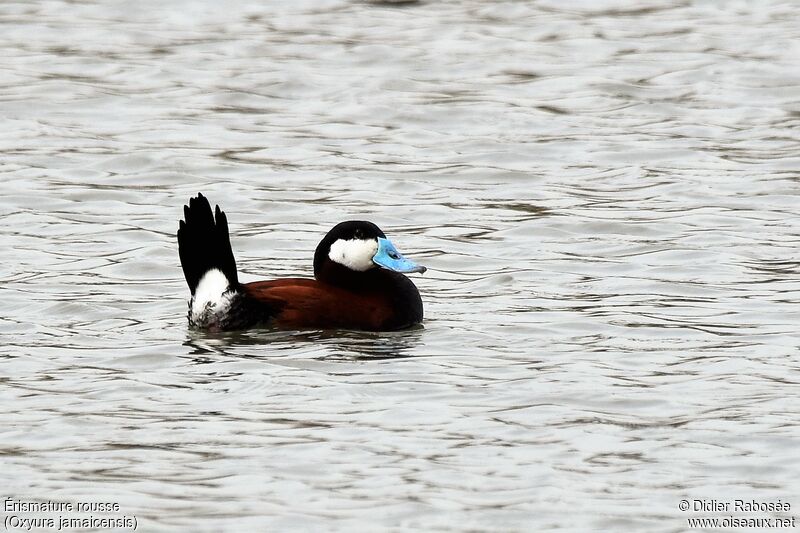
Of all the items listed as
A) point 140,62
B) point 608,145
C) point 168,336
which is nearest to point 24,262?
point 168,336

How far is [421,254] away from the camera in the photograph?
10.6m

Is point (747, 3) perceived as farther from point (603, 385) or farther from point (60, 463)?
point (60, 463)

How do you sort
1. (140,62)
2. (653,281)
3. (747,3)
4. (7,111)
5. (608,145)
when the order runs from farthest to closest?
(747,3) → (140,62) → (7,111) → (608,145) → (653,281)

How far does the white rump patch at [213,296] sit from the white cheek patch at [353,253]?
619 millimetres

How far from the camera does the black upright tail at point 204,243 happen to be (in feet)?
27.1

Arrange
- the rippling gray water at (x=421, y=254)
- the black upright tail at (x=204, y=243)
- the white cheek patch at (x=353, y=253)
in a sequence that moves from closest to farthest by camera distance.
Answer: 1. the rippling gray water at (x=421, y=254)
2. the black upright tail at (x=204, y=243)
3. the white cheek patch at (x=353, y=253)

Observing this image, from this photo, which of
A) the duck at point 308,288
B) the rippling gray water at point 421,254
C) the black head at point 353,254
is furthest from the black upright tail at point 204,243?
the black head at point 353,254

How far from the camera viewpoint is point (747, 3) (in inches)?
728

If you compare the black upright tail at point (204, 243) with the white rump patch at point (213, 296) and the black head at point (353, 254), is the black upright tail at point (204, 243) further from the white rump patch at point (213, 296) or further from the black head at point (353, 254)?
the black head at point (353, 254)

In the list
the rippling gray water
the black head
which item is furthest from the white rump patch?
the black head

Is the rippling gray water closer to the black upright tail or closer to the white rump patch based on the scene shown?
the white rump patch

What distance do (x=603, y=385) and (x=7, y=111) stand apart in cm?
867

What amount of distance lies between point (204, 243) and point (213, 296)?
0.26 m

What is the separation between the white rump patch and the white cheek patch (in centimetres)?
62
